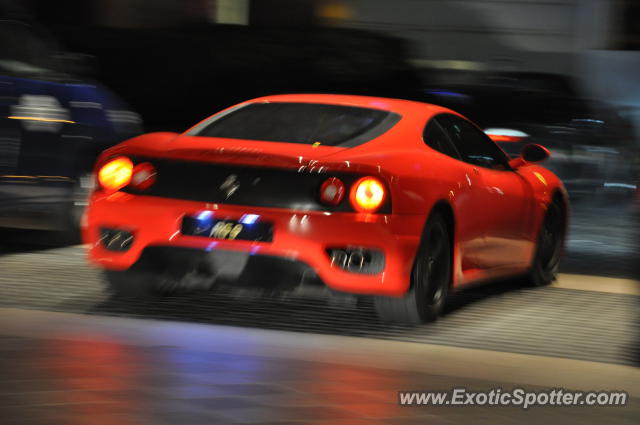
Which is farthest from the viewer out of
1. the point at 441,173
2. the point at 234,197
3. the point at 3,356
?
the point at 441,173

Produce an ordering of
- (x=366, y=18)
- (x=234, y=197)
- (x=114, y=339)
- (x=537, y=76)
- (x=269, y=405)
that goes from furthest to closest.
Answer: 1. (x=366, y=18)
2. (x=537, y=76)
3. (x=234, y=197)
4. (x=114, y=339)
5. (x=269, y=405)

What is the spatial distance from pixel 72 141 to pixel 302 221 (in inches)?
136

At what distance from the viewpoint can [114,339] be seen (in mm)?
6414

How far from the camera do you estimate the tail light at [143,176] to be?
277 inches

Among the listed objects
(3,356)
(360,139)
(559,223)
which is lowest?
(559,223)

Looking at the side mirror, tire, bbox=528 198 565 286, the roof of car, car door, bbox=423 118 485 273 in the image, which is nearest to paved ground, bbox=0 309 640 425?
car door, bbox=423 118 485 273

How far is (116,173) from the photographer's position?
7.14 metres

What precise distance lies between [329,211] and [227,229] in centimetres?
53

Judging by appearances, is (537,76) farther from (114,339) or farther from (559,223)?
(114,339)

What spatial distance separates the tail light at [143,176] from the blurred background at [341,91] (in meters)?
0.71

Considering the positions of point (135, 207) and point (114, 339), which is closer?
point (114, 339)

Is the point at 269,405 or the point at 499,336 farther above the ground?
the point at 269,405

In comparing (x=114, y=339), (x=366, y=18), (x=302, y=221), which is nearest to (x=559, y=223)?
(x=302, y=221)

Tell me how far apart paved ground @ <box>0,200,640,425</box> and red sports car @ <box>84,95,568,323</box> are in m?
0.27
